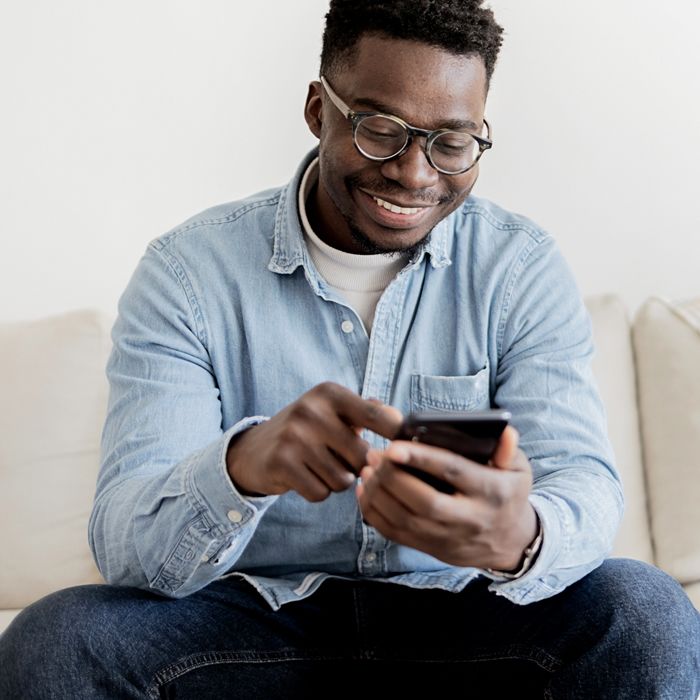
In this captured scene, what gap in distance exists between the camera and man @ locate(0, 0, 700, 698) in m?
1.28

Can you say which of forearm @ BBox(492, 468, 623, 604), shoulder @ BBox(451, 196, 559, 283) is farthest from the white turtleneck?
forearm @ BBox(492, 468, 623, 604)

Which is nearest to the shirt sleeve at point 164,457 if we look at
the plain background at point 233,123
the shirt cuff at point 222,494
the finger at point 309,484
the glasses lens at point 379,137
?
the shirt cuff at point 222,494

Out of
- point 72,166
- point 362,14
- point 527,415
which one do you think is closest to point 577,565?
point 527,415

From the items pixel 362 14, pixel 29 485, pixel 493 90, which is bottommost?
pixel 29 485

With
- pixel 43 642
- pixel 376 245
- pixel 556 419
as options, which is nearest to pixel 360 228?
pixel 376 245

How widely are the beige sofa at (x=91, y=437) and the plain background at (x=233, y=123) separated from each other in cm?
26

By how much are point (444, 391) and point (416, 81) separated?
43cm

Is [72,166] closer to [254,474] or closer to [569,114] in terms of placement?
[569,114]

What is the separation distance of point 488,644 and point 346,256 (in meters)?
0.59

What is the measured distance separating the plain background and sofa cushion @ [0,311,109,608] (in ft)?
0.88

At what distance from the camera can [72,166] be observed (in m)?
2.27

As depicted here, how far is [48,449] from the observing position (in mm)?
2012

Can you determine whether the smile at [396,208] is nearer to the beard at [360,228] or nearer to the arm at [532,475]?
the beard at [360,228]

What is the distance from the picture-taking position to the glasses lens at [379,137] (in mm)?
1504
